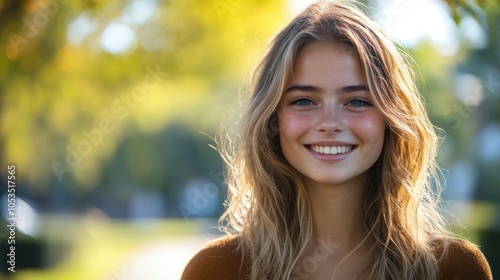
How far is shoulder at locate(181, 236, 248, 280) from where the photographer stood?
328 centimetres

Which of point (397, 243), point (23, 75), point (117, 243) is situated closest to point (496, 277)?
point (23, 75)

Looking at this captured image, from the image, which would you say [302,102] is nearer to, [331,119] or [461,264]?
[331,119]

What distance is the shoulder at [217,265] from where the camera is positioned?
3283 millimetres

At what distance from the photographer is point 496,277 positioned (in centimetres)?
958

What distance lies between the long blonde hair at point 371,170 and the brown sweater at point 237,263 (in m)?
0.06

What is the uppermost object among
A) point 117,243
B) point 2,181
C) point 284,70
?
point 284,70

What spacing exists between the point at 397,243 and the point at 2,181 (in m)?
9.82

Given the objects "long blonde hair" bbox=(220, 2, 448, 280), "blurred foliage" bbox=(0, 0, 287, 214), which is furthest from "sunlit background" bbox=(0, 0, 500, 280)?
"long blonde hair" bbox=(220, 2, 448, 280)

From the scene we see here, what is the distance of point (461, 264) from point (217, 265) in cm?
99

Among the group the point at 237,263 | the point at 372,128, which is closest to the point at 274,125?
the point at 372,128

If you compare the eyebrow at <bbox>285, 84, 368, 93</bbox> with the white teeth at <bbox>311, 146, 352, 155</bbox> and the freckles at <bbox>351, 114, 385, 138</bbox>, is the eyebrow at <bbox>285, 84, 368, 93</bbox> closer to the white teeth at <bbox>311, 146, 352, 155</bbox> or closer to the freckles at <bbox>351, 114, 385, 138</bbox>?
the freckles at <bbox>351, 114, 385, 138</bbox>

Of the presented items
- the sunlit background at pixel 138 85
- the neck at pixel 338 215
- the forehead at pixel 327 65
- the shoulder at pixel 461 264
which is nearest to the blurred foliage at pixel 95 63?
the sunlit background at pixel 138 85

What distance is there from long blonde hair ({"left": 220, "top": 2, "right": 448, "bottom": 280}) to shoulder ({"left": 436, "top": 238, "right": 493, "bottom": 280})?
0.05 meters

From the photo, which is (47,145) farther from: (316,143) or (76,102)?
(316,143)
